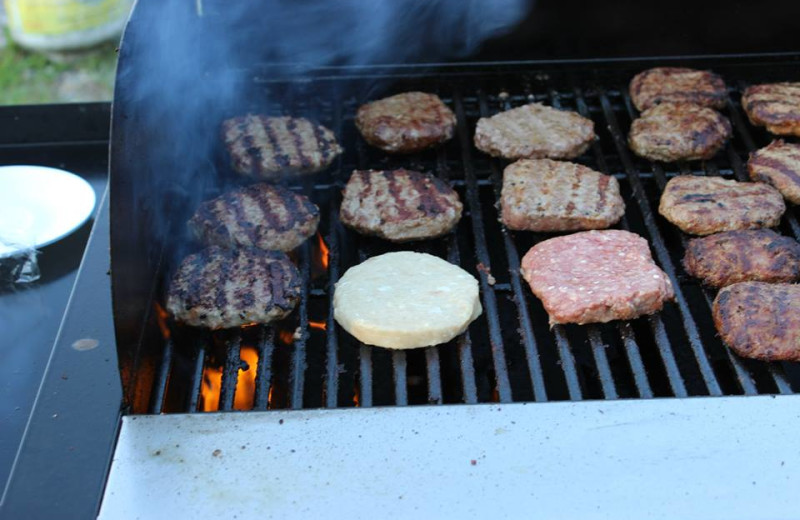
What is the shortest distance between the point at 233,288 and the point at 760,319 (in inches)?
66.9

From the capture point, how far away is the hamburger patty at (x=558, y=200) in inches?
120

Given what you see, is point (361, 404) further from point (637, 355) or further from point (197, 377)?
point (637, 355)

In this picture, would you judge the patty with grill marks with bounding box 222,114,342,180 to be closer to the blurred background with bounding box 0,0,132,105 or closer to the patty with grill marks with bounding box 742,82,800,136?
the patty with grill marks with bounding box 742,82,800,136

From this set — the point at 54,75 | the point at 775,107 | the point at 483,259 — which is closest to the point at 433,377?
the point at 483,259

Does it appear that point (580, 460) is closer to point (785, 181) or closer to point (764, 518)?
point (764, 518)

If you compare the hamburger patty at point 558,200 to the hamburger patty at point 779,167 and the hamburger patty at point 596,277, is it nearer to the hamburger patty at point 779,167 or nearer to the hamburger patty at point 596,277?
the hamburger patty at point 596,277

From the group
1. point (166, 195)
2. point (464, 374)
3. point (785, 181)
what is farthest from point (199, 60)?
point (785, 181)

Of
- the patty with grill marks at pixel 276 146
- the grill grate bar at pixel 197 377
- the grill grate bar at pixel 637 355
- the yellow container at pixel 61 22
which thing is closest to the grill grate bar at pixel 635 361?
the grill grate bar at pixel 637 355

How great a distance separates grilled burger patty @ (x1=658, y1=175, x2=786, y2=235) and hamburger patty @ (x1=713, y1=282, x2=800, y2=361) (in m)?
0.38

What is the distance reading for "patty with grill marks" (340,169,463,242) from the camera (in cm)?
304

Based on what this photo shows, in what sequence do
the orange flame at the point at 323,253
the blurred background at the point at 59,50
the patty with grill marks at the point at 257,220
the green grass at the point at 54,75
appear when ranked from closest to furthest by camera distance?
the patty with grill marks at the point at 257,220, the orange flame at the point at 323,253, the green grass at the point at 54,75, the blurred background at the point at 59,50

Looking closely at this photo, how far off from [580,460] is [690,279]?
111cm

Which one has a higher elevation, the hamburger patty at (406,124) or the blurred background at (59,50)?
the hamburger patty at (406,124)

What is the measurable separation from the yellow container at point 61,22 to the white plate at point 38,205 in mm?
Answer: 4324
